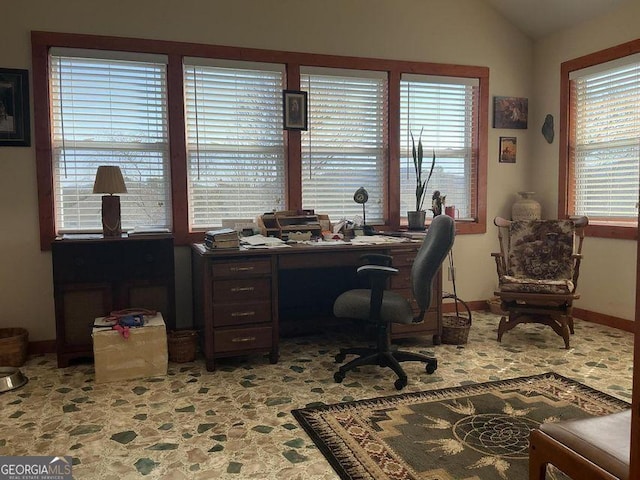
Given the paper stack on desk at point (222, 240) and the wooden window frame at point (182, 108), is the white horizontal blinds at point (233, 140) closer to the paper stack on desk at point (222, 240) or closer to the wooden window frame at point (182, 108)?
the wooden window frame at point (182, 108)

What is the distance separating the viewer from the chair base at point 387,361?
3.09 meters

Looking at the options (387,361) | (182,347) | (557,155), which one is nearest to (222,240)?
(182,347)

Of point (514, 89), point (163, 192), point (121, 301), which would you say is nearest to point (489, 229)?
point (514, 89)

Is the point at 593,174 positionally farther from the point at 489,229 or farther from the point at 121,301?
the point at 121,301

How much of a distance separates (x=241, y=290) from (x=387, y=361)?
3.37 ft

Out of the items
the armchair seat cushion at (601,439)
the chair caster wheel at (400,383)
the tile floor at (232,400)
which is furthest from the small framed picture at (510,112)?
the armchair seat cushion at (601,439)

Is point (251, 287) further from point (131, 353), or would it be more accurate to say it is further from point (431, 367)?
point (431, 367)

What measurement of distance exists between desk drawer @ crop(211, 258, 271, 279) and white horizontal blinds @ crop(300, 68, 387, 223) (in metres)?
1.10

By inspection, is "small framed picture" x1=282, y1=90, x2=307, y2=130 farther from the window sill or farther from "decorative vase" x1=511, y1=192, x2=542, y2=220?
the window sill

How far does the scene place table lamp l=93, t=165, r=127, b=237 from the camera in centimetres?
354

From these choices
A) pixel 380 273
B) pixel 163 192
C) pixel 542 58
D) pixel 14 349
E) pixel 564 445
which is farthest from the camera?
pixel 542 58

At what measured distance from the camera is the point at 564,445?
1396 mm

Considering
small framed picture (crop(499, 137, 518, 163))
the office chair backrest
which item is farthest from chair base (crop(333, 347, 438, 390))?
small framed picture (crop(499, 137, 518, 163))

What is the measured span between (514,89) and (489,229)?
1340 mm
